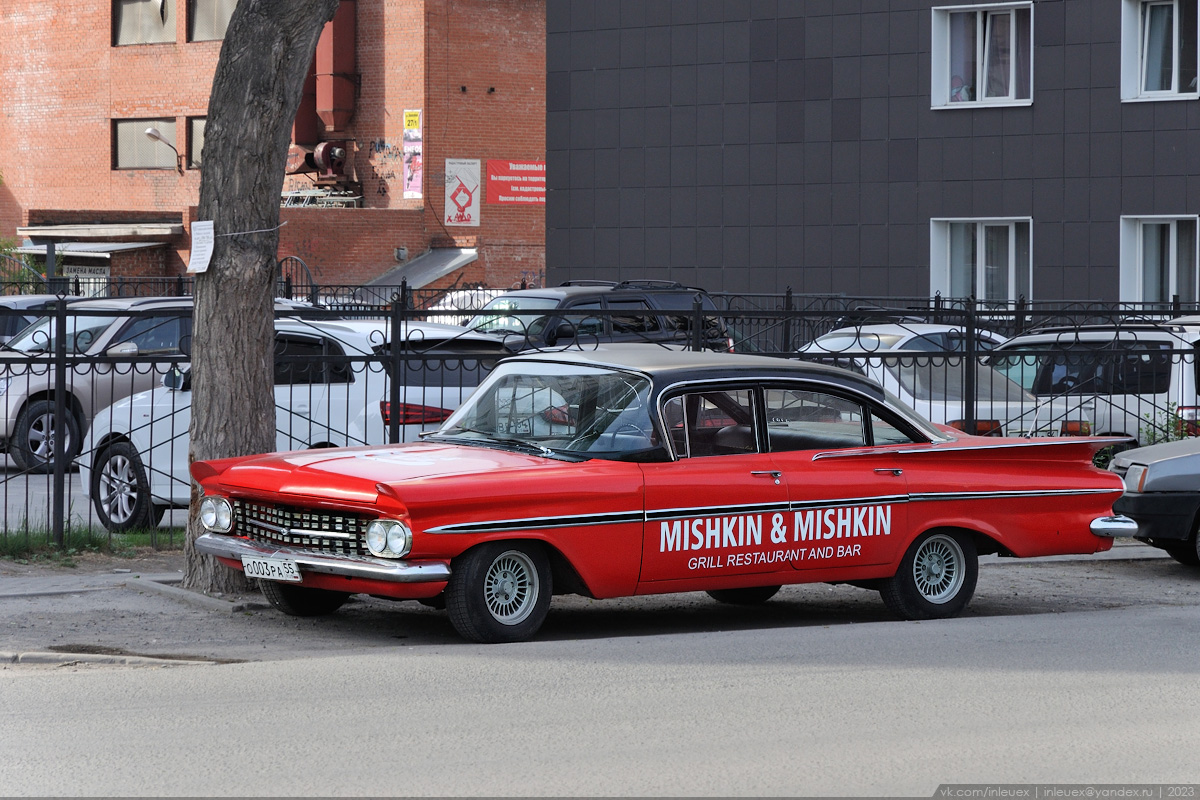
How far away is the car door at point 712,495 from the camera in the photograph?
8.13 m

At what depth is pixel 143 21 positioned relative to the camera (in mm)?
48969

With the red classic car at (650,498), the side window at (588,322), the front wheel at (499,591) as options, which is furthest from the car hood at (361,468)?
the side window at (588,322)

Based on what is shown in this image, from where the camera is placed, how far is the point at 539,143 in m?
46.6

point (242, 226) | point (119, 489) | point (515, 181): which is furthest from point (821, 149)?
point (242, 226)

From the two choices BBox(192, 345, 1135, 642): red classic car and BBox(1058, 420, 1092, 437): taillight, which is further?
BBox(1058, 420, 1092, 437): taillight

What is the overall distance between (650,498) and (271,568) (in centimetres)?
202

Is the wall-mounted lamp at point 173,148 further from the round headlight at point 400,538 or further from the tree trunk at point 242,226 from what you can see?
the round headlight at point 400,538

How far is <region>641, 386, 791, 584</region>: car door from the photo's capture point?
26.7ft

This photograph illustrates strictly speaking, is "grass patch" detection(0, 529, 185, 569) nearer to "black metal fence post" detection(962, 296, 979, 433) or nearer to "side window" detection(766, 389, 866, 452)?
"side window" detection(766, 389, 866, 452)

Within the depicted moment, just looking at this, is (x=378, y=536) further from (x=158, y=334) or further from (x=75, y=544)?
(x=158, y=334)

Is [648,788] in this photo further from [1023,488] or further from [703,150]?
[703,150]

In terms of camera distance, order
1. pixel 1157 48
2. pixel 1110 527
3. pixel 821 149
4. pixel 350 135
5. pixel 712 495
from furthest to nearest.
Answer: pixel 350 135 < pixel 821 149 < pixel 1157 48 < pixel 1110 527 < pixel 712 495

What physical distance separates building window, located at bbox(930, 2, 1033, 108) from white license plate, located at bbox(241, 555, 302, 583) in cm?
2123

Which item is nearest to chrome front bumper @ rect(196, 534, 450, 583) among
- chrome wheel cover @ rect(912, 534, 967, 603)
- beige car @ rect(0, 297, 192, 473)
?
chrome wheel cover @ rect(912, 534, 967, 603)
